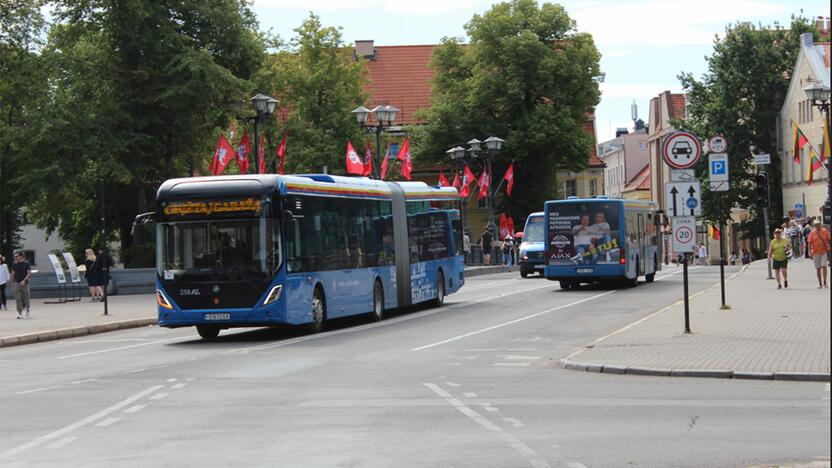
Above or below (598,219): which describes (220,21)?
above

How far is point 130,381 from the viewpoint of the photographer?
55.4 feet

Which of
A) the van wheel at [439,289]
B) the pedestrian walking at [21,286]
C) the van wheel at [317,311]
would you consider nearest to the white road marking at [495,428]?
the van wheel at [317,311]

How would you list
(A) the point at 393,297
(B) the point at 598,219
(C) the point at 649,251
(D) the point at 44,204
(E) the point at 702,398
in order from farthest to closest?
1. (D) the point at 44,204
2. (C) the point at 649,251
3. (B) the point at 598,219
4. (A) the point at 393,297
5. (E) the point at 702,398

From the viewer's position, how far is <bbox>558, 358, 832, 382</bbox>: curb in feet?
49.8

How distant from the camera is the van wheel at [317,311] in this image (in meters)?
25.1

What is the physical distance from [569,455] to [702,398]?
412 cm

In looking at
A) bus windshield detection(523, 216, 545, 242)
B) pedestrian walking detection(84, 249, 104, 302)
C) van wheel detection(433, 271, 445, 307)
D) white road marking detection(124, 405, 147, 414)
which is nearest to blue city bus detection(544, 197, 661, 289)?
van wheel detection(433, 271, 445, 307)

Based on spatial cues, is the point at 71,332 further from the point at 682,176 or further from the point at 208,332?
the point at 682,176

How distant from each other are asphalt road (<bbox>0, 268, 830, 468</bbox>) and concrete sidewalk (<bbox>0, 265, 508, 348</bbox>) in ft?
15.6

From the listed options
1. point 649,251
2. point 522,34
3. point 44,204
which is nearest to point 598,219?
point 649,251

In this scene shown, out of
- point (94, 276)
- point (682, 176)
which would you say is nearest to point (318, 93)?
point (94, 276)

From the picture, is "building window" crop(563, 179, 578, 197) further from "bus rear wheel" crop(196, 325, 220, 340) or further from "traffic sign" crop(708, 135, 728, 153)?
"bus rear wheel" crop(196, 325, 220, 340)

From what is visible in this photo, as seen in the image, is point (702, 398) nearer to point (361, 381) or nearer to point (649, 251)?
point (361, 381)

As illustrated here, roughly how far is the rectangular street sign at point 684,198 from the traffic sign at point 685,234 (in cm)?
14
